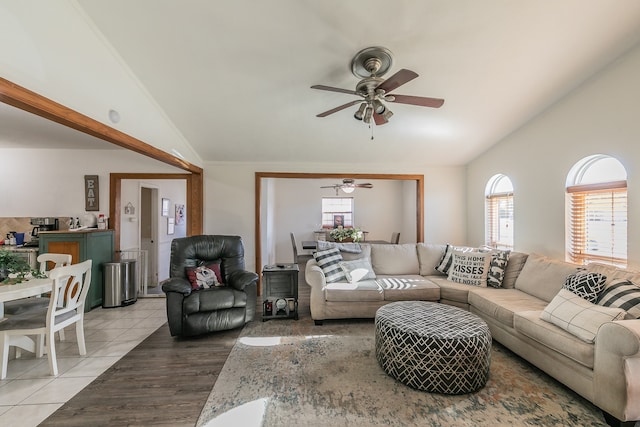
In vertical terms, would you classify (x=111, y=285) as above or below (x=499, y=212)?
below

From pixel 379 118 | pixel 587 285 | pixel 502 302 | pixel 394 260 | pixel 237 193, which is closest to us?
pixel 587 285

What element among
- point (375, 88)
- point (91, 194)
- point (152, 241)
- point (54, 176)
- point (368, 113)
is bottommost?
point (152, 241)

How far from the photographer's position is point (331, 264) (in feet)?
12.1

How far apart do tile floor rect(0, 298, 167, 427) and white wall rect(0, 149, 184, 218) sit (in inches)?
75.7

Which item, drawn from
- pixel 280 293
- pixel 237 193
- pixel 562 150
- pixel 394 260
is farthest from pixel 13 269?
Answer: pixel 562 150

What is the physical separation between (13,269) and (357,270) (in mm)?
3511

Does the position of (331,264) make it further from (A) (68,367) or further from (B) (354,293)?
(A) (68,367)

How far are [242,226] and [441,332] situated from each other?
11.7 feet

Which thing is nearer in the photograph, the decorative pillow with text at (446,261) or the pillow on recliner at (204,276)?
the pillow on recliner at (204,276)

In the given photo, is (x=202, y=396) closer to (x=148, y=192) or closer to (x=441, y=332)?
(x=441, y=332)

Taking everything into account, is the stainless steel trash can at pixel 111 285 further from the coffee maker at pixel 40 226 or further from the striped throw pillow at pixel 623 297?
the striped throw pillow at pixel 623 297

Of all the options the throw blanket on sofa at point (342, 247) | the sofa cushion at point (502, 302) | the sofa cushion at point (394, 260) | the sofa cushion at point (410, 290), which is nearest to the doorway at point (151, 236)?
the throw blanket on sofa at point (342, 247)

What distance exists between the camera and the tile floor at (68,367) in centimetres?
193

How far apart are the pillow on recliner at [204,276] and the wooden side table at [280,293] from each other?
574 millimetres
